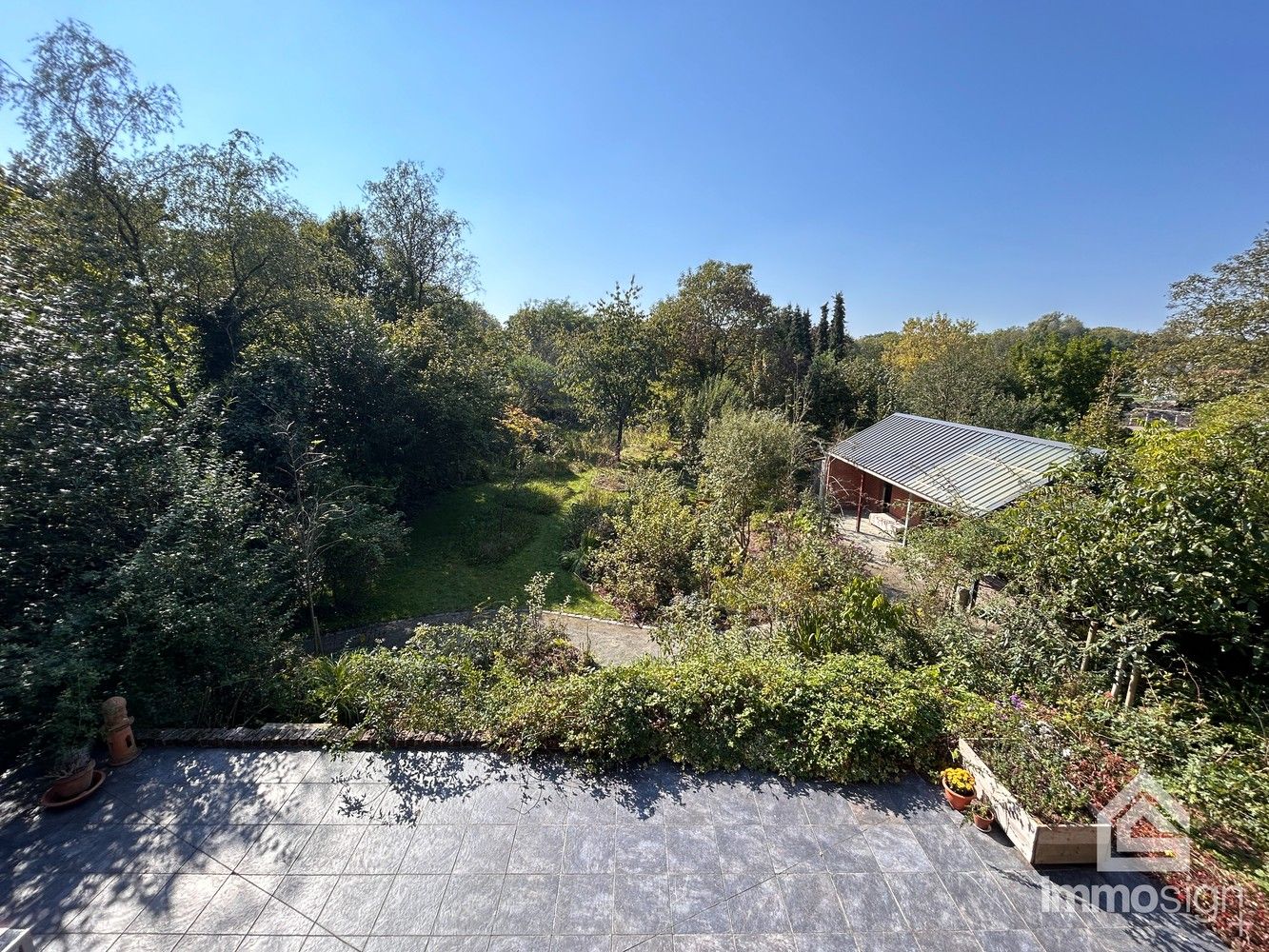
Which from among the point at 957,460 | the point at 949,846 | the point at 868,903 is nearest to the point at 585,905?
the point at 868,903

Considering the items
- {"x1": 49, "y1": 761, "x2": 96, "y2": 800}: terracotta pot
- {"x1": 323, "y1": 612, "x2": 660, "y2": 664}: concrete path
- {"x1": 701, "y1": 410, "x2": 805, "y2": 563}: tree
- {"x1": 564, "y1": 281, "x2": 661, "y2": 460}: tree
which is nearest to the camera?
{"x1": 49, "y1": 761, "x2": 96, "y2": 800}: terracotta pot

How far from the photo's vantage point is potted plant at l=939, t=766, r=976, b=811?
3.81 m

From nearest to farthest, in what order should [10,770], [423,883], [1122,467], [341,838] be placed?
1. [423,883]
2. [341,838]
3. [10,770]
4. [1122,467]

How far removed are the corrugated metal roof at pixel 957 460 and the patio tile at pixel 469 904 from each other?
7869 mm

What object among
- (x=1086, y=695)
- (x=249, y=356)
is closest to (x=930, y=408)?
(x=1086, y=695)

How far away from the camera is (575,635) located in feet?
27.9

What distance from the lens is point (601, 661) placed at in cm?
744

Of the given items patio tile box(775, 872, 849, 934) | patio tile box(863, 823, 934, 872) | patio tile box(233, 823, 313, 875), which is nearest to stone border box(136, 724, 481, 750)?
patio tile box(233, 823, 313, 875)

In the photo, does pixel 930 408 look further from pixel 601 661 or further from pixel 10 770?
Result: pixel 10 770

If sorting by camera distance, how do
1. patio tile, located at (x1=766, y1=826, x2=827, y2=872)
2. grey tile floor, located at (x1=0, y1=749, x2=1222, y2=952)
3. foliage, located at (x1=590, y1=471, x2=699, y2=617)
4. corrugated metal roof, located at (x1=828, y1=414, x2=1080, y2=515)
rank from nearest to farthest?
grey tile floor, located at (x1=0, y1=749, x2=1222, y2=952), patio tile, located at (x1=766, y1=826, x2=827, y2=872), corrugated metal roof, located at (x1=828, y1=414, x2=1080, y2=515), foliage, located at (x1=590, y1=471, x2=699, y2=617)

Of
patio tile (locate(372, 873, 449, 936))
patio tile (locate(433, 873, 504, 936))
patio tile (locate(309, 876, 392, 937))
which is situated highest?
patio tile (locate(433, 873, 504, 936))

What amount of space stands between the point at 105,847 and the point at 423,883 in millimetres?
2369

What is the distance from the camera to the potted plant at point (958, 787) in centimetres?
381

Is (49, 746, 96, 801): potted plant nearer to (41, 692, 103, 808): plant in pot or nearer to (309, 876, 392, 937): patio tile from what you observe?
(41, 692, 103, 808): plant in pot
